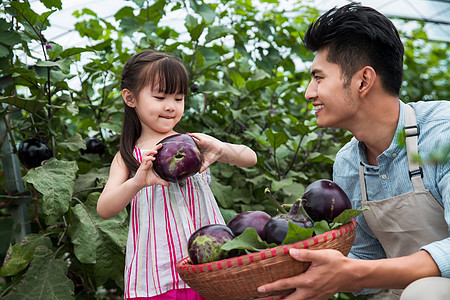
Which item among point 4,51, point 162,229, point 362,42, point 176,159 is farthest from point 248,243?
point 4,51

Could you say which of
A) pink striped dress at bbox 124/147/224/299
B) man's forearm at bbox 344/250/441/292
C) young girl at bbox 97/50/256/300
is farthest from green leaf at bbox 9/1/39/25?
man's forearm at bbox 344/250/441/292

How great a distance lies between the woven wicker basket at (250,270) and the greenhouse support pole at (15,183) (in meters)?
1.41

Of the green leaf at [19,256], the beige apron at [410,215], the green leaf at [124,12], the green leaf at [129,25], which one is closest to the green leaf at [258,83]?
the green leaf at [129,25]

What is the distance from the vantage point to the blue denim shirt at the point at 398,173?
1.55m

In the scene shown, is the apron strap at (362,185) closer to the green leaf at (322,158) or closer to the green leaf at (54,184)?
the green leaf at (322,158)

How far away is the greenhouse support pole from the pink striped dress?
0.95m

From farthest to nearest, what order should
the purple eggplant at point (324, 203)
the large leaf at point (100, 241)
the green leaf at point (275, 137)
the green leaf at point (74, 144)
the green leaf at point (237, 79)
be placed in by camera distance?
the green leaf at point (237, 79), the green leaf at point (275, 137), the green leaf at point (74, 144), the large leaf at point (100, 241), the purple eggplant at point (324, 203)

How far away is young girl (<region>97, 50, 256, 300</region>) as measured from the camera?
63.6 inches

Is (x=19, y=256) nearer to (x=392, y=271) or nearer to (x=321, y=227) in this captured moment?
(x=321, y=227)

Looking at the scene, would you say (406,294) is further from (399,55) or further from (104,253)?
(104,253)

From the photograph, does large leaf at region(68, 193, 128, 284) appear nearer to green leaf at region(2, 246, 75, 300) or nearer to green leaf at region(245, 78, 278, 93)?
green leaf at region(2, 246, 75, 300)

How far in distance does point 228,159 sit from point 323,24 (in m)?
0.59

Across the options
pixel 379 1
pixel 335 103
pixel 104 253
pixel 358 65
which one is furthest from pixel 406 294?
pixel 379 1

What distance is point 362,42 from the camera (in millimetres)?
1737
